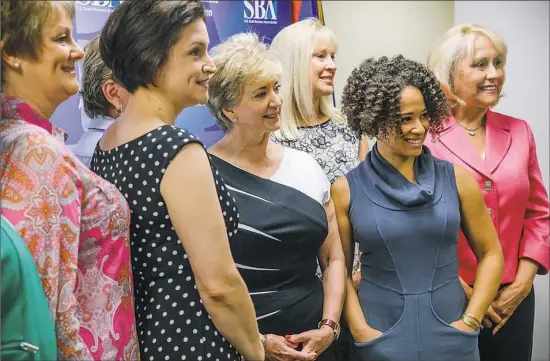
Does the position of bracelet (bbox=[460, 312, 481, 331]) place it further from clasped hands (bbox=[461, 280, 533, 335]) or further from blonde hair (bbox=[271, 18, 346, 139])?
blonde hair (bbox=[271, 18, 346, 139])

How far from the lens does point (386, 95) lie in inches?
81.4

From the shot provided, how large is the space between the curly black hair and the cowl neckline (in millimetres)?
83

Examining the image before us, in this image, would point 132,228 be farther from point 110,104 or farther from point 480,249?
point 480,249

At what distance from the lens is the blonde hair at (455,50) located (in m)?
2.31

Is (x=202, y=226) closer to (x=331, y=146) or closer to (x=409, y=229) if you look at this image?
(x=409, y=229)

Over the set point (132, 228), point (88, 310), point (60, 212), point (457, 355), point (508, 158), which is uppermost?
point (60, 212)

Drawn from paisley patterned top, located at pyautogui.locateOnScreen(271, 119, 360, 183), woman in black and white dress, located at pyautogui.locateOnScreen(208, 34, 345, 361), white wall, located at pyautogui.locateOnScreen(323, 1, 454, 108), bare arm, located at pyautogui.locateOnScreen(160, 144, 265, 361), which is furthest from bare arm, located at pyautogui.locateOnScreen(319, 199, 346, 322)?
white wall, located at pyautogui.locateOnScreen(323, 1, 454, 108)

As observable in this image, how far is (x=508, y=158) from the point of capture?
7.52ft

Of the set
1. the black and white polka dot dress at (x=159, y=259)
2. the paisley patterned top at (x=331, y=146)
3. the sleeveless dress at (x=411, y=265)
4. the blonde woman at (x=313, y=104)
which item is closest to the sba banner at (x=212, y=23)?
the blonde woman at (x=313, y=104)

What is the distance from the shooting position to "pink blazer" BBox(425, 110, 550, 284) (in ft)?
7.41

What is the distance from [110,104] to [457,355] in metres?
1.16

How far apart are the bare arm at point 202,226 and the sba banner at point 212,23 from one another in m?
0.47

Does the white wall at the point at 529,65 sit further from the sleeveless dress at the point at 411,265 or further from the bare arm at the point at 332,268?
the bare arm at the point at 332,268

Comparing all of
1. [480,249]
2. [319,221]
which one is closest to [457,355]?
[480,249]
